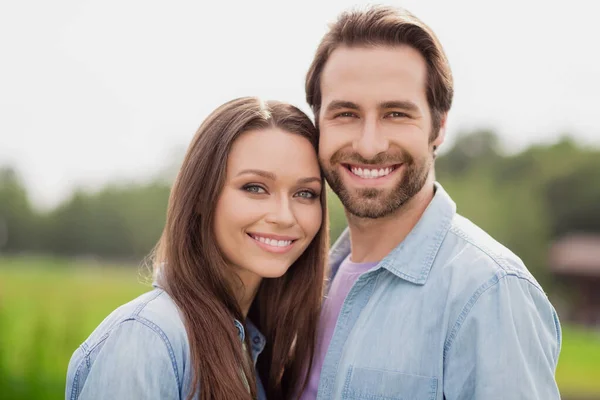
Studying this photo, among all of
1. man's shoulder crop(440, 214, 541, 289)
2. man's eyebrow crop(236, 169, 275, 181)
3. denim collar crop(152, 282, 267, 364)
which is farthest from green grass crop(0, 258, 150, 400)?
man's shoulder crop(440, 214, 541, 289)

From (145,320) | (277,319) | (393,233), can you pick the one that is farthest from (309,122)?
(145,320)

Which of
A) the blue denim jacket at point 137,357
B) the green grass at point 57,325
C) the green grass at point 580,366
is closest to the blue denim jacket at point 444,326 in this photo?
the blue denim jacket at point 137,357

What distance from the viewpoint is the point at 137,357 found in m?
2.78

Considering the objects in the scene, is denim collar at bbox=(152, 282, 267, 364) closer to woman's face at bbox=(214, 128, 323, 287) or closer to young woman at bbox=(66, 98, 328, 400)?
young woman at bbox=(66, 98, 328, 400)

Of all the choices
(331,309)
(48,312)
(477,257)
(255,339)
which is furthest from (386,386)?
(48,312)

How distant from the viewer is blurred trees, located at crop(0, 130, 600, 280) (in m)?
37.0

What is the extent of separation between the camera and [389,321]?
311cm

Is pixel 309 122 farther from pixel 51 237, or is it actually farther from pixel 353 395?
pixel 51 237

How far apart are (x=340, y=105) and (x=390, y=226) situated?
2.26 ft

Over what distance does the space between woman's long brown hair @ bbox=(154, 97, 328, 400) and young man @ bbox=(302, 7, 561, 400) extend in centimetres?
15

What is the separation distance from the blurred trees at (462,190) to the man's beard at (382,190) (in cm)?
3180

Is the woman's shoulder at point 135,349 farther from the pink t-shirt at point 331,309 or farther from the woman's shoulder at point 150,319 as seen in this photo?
the pink t-shirt at point 331,309

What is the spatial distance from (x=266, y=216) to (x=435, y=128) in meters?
1.03

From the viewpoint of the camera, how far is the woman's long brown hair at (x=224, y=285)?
307cm
